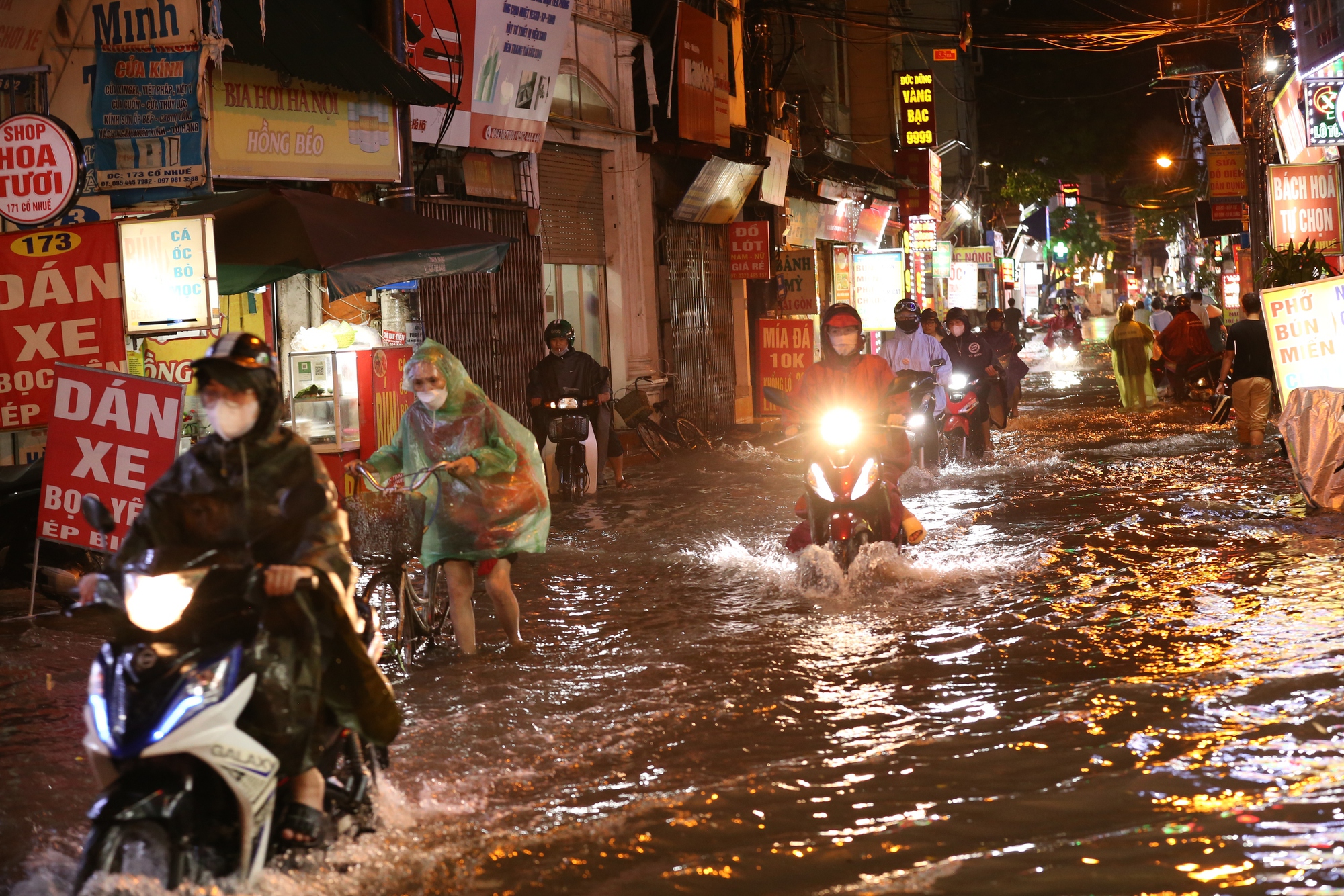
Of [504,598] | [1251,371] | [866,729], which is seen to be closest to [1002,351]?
[1251,371]

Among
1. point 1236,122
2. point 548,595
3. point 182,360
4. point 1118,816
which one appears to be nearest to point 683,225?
point 182,360

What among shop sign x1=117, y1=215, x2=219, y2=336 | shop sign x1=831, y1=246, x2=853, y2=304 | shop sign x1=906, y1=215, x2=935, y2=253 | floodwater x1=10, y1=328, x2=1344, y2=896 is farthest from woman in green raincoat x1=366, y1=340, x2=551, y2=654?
shop sign x1=906, y1=215, x2=935, y2=253

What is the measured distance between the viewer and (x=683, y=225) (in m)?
22.3

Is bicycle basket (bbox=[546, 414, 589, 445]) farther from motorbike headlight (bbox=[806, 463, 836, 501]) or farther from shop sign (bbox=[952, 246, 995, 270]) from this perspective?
shop sign (bbox=[952, 246, 995, 270])

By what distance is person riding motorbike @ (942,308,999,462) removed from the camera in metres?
16.5

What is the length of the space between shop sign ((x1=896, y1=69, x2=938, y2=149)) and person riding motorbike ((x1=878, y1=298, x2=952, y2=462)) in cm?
2482

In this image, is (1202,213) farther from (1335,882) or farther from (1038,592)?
(1335,882)

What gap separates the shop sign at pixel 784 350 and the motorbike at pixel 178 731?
17465mm

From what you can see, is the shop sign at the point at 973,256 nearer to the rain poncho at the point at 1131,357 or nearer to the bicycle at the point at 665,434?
the rain poncho at the point at 1131,357

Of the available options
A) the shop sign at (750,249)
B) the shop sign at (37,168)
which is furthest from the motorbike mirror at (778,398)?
the shop sign at (750,249)

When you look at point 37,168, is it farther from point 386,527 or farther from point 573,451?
point 573,451

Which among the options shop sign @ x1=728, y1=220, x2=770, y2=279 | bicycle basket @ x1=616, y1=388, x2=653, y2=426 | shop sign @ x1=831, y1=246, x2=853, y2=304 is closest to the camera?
bicycle basket @ x1=616, y1=388, x2=653, y2=426

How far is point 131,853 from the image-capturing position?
361cm

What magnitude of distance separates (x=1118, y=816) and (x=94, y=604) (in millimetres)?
3303
